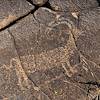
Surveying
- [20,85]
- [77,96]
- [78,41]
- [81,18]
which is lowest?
[77,96]

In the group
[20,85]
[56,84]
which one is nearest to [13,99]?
[20,85]

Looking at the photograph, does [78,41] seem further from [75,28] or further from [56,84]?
[56,84]

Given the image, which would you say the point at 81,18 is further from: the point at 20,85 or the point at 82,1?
the point at 20,85

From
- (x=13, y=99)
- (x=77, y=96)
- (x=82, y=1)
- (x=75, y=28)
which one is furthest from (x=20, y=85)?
(x=82, y=1)

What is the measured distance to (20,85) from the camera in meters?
2.59

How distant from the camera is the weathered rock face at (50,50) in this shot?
2.59m

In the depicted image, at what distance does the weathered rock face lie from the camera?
2.59 meters

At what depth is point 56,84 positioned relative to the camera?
2.63 metres

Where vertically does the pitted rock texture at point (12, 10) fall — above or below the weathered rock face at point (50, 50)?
above

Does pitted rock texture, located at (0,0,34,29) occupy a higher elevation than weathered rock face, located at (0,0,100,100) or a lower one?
higher

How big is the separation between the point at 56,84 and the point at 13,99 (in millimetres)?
403

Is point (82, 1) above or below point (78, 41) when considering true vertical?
above

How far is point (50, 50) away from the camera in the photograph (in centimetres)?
263

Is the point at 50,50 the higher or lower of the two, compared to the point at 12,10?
lower
